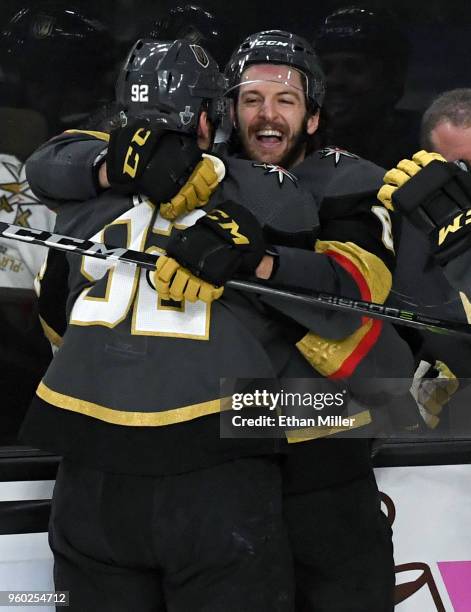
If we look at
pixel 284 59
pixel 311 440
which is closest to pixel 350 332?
pixel 311 440

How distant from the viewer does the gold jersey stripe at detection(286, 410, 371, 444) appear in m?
1.75

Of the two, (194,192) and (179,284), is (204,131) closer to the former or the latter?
(194,192)

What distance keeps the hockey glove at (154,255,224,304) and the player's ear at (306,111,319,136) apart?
614 mm

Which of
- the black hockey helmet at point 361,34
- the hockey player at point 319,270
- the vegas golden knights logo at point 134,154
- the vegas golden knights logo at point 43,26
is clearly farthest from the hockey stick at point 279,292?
the black hockey helmet at point 361,34

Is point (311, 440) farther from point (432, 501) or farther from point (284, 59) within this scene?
point (284, 59)

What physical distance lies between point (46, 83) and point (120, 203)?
105cm

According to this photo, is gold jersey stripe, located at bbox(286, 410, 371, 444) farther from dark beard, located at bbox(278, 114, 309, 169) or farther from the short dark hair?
the short dark hair

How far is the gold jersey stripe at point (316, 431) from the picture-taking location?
1.75 metres

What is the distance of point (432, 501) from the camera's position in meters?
2.16

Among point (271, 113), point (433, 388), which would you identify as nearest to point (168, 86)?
point (271, 113)

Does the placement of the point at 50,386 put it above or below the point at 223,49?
below

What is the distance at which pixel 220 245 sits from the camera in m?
1.61

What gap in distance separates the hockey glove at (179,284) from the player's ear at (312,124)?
614 mm

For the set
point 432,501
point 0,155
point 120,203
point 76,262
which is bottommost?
point 432,501
